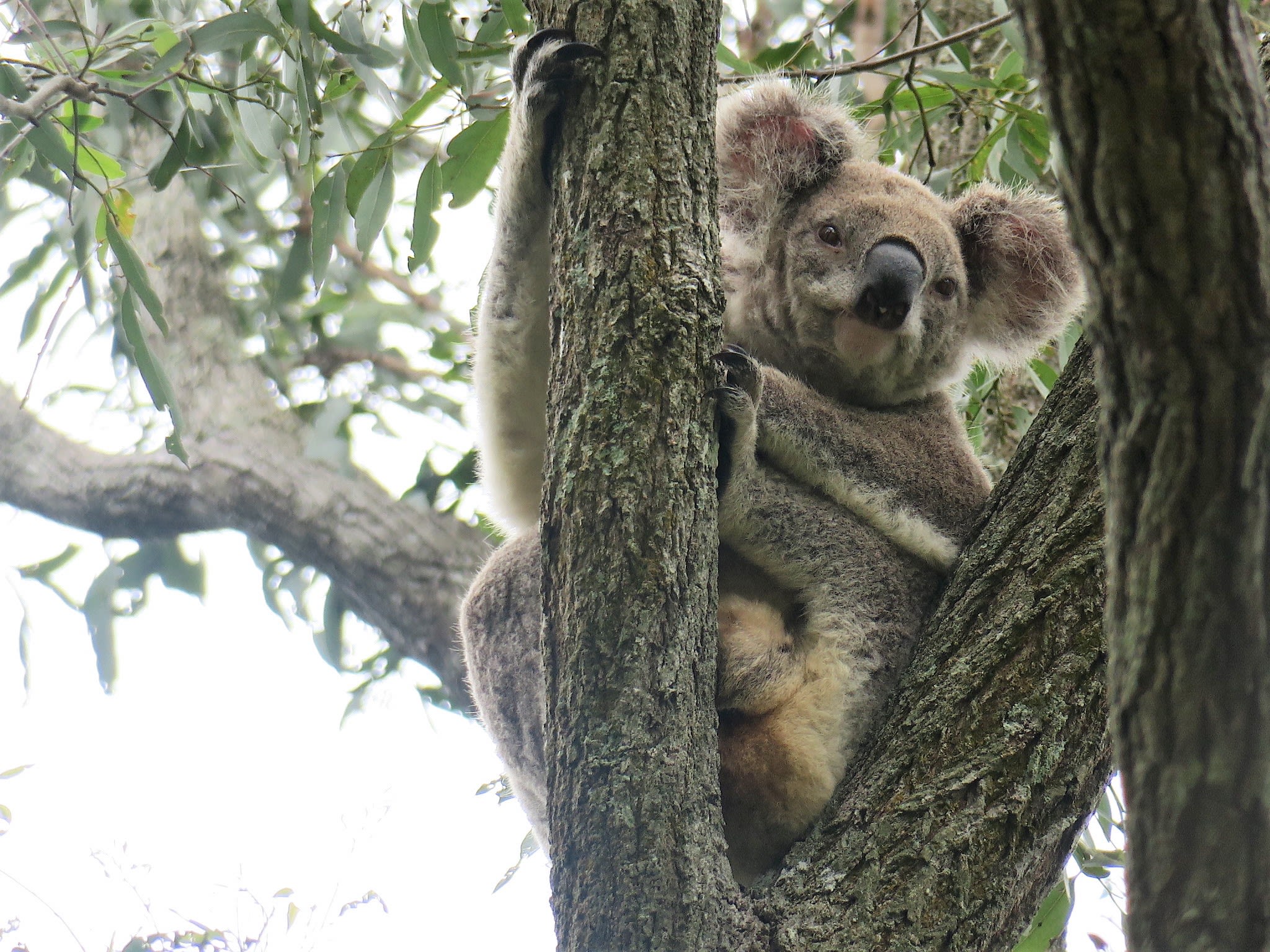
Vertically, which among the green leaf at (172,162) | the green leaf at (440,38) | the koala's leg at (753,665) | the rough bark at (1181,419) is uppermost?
the green leaf at (440,38)

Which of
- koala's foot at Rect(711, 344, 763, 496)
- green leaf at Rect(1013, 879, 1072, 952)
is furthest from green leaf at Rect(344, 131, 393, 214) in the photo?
green leaf at Rect(1013, 879, 1072, 952)

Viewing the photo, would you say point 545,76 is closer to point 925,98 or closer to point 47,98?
point 47,98

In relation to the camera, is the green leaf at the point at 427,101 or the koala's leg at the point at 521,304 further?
the green leaf at the point at 427,101

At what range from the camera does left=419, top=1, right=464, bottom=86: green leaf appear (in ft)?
8.23

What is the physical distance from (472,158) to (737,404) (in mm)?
1103

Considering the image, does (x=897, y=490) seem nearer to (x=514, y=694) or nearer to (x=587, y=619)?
(x=514, y=694)

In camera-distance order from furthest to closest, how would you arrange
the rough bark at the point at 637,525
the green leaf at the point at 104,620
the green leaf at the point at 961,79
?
the green leaf at the point at 104,620 → the green leaf at the point at 961,79 → the rough bark at the point at 637,525

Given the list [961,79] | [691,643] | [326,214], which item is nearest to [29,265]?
[326,214]

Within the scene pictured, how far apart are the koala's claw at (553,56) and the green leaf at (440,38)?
2.55 ft

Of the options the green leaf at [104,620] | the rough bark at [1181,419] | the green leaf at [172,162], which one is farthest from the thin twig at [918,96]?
the green leaf at [104,620]

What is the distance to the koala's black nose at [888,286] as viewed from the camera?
2383 millimetres

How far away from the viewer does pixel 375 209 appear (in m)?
2.81

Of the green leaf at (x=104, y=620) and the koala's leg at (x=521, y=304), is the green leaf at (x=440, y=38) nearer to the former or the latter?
the koala's leg at (x=521, y=304)

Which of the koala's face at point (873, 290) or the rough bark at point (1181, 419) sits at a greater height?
the koala's face at point (873, 290)
